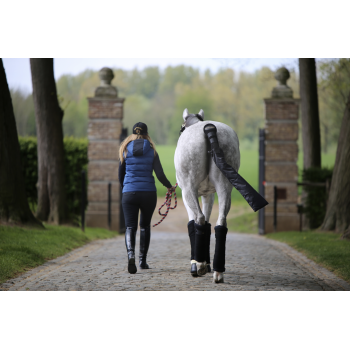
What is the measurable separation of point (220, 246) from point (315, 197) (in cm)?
589

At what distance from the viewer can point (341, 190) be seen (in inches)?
307

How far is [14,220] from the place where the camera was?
733 centimetres

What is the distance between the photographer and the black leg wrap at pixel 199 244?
16.4ft

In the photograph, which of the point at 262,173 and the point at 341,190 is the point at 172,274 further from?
the point at 262,173

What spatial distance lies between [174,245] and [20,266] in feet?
10.4

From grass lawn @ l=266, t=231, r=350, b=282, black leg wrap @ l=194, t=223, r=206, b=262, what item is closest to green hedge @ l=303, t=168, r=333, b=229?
grass lawn @ l=266, t=231, r=350, b=282

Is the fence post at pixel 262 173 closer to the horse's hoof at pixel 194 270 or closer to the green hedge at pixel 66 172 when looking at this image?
the green hedge at pixel 66 172

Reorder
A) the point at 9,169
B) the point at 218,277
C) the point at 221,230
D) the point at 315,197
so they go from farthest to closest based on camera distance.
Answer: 1. the point at 315,197
2. the point at 9,169
3. the point at 218,277
4. the point at 221,230

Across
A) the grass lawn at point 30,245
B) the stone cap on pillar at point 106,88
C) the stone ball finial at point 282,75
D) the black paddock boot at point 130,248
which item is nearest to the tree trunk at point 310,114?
the stone ball finial at point 282,75

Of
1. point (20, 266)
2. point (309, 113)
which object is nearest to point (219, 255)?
point (20, 266)

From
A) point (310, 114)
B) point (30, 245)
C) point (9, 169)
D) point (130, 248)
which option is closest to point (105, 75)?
point (9, 169)

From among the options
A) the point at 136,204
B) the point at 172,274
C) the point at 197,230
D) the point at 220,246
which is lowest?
the point at 172,274

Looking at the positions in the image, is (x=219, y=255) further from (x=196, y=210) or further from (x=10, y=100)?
(x=10, y=100)

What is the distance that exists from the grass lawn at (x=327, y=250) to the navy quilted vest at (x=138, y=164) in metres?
2.64
